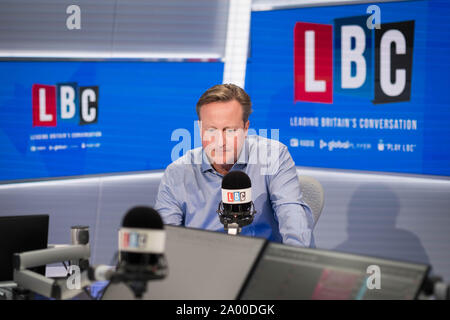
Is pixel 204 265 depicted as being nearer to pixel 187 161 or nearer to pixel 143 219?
pixel 143 219

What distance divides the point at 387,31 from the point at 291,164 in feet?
6.76

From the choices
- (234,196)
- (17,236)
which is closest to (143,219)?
(234,196)

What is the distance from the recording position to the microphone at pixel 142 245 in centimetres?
115

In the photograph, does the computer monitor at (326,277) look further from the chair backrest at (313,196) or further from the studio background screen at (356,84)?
the studio background screen at (356,84)

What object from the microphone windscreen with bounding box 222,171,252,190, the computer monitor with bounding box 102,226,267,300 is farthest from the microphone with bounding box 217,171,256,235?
the computer monitor with bounding box 102,226,267,300

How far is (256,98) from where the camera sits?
492 cm

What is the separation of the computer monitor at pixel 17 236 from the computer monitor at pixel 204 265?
69 cm

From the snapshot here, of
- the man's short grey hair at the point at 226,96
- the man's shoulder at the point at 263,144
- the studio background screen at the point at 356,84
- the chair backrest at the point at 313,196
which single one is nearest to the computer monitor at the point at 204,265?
the man's short grey hair at the point at 226,96

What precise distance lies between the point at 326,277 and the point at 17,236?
4.17 feet

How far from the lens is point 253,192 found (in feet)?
8.98

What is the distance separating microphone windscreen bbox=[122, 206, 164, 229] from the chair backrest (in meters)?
2.07

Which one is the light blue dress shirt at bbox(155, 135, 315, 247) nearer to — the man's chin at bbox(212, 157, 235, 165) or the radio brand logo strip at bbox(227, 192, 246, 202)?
the man's chin at bbox(212, 157, 235, 165)

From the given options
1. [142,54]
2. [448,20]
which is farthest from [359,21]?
[142,54]
